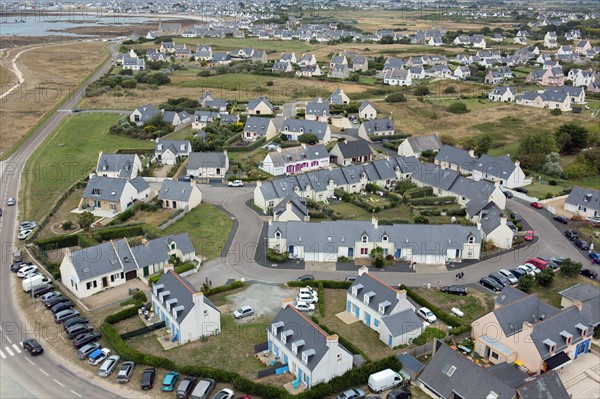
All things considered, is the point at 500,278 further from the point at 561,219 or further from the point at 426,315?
the point at 561,219

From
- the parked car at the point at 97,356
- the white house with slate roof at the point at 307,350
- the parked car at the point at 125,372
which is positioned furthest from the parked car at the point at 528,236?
the parked car at the point at 97,356

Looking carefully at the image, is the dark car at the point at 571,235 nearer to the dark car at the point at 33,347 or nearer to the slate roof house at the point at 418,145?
the slate roof house at the point at 418,145

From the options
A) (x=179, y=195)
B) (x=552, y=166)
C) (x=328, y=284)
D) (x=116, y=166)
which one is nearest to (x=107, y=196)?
(x=179, y=195)

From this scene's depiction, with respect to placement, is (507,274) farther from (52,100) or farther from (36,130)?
(52,100)

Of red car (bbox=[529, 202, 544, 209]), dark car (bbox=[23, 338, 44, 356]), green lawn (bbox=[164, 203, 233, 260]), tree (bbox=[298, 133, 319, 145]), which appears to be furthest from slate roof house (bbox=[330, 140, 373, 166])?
dark car (bbox=[23, 338, 44, 356])

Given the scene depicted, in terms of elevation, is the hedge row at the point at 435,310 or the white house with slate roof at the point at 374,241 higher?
the white house with slate roof at the point at 374,241

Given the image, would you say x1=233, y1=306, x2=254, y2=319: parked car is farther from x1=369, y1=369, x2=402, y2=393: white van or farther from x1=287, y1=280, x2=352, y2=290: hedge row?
x1=369, y1=369, x2=402, y2=393: white van
